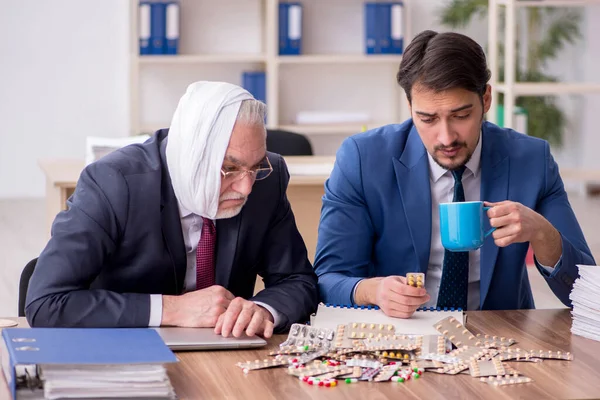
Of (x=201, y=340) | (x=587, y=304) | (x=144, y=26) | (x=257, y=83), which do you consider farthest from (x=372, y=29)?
(x=201, y=340)

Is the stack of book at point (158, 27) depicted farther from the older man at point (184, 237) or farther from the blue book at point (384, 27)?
the older man at point (184, 237)

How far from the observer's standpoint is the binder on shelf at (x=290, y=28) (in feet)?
22.4

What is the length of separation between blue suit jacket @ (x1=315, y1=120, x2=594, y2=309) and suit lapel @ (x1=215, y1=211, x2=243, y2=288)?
28 centimetres

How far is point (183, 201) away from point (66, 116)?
5496 mm

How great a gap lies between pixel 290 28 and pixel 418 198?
465cm

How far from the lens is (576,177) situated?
5.66 m

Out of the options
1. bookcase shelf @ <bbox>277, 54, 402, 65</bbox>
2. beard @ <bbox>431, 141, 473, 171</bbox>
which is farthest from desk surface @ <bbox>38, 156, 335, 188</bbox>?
bookcase shelf @ <bbox>277, 54, 402, 65</bbox>

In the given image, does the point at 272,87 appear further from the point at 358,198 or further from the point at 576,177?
the point at 358,198

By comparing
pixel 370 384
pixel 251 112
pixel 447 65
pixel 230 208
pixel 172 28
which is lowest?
pixel 370 384

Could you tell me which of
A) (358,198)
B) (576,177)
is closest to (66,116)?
(576,177)

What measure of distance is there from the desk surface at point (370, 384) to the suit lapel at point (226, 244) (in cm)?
32

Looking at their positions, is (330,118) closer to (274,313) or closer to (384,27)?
(384,27)

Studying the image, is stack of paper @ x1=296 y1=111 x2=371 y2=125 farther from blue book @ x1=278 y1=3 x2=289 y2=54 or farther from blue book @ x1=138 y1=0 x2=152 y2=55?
blue book @ x1=138 y1=0 x2=152 y2=55

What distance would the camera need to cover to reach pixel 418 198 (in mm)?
2379
